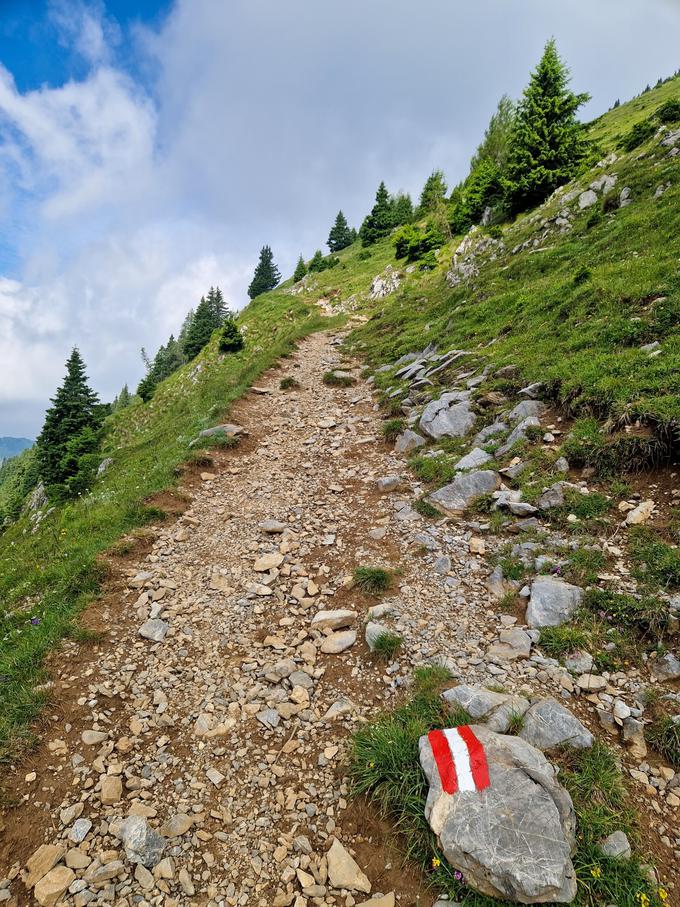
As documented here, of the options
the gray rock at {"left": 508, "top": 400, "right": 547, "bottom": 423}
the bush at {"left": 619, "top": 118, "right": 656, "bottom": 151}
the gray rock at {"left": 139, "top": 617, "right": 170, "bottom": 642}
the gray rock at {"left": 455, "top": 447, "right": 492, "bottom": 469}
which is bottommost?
the gray rock at {"left": 139, "top": 617, "right": 170, "bottom": 642}

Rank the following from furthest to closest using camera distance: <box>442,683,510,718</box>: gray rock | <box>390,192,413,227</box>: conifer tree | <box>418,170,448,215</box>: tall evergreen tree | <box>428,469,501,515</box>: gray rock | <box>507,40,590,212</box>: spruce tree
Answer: <box>390,192,413,227</box>: conifer tree
<box>418,170,448,215</box>: tall evergreen tree
<box>507,40,590,212</box>: spruce tree
<box>428,469,501,515</box>: gray rock
<box>442,683,510,718</box>: gray rock

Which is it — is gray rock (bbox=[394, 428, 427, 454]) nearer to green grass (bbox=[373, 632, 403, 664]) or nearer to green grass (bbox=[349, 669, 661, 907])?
green grass (bbox=[373, 632, 403, 664])

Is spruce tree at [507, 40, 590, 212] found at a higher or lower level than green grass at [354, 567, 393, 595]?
higher

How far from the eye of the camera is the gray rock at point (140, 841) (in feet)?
12.8

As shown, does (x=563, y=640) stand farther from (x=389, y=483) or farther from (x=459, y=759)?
(x=389, y=483)

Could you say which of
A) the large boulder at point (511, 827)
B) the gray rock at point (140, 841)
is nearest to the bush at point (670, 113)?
the large boulder at point (511, 827)

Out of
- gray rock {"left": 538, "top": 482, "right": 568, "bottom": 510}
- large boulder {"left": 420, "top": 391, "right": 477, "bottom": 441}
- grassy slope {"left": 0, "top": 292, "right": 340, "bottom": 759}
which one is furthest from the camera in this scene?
large boulder {"left": 420, "top": 391, "right": 477, "bottom": 441}

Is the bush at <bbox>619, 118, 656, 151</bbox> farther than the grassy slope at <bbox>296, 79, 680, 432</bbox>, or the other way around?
the bush at <bbox>619, 118, 656, 151</bbox>

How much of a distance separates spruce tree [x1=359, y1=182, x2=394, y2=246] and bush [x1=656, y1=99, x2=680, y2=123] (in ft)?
154

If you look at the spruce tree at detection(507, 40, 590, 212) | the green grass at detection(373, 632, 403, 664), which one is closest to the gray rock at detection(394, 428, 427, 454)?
the green grass at detection(373, 632, 403, 664)

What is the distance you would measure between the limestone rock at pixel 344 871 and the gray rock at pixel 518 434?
7.60 meters

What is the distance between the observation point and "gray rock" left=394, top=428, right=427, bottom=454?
37.9ft

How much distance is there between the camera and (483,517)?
26.7ft

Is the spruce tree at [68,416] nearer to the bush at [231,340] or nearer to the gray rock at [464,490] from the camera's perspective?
the bush at [231,340]
